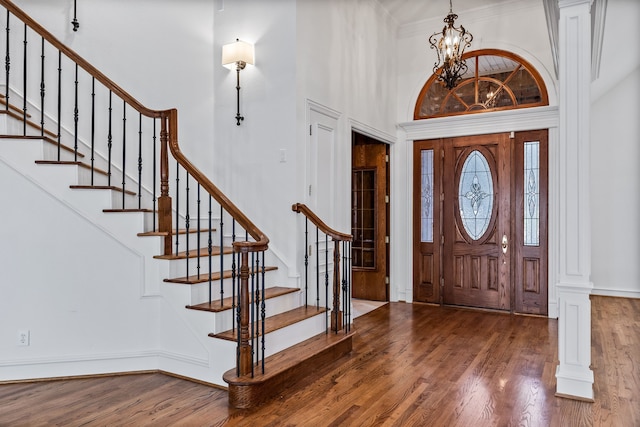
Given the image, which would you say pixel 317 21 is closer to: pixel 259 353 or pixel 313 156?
pixel 313 156

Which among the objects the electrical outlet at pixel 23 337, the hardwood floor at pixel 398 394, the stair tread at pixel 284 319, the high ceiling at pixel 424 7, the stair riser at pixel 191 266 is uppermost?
the high ceiling at pixel 424 7

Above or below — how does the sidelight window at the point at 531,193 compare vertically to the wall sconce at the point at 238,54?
below

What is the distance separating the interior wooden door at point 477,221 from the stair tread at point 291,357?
7.89 ft

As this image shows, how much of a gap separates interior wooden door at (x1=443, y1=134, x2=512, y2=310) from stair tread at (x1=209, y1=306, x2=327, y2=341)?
8.53 ft

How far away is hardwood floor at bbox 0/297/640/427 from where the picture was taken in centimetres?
267

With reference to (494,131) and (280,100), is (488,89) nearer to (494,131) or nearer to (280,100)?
(494,131)

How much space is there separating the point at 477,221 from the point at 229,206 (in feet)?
12.2

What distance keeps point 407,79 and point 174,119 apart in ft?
12.4

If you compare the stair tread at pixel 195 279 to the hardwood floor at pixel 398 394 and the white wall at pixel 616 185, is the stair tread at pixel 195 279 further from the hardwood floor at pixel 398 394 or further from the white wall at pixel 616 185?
the white wall at pixel 616 185

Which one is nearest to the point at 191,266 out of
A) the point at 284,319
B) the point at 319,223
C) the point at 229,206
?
the point at 229,206

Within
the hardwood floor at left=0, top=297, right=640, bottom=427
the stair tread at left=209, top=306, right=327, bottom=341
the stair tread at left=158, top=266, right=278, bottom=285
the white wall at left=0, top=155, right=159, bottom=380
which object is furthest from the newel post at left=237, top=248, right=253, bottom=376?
the white wall at left=0, top=155, right=159, bottom=380

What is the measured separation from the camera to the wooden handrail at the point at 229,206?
9.45 feet

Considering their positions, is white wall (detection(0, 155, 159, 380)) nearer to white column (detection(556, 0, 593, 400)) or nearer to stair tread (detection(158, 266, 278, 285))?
stair tread (detection(158, 266, 278, 285))

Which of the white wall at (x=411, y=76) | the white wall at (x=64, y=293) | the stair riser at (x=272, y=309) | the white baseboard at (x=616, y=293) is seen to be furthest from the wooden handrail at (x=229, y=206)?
the white baseboard at (x=616, y=293)
